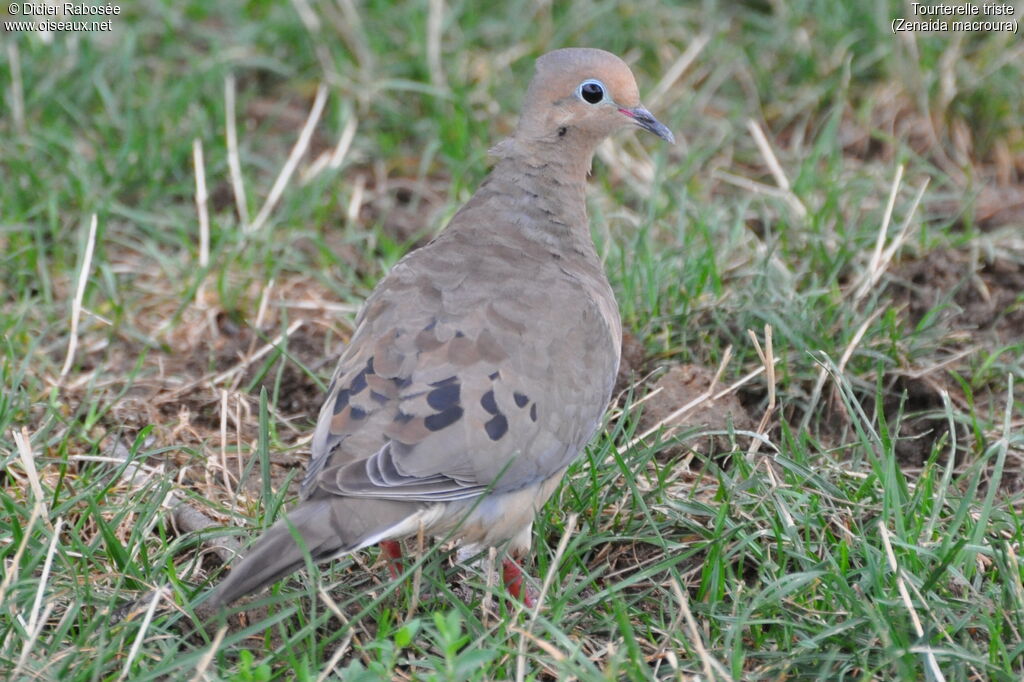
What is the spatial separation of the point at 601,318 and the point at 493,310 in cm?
32

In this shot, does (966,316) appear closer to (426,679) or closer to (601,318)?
(601,318)

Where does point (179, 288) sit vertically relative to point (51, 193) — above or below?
below

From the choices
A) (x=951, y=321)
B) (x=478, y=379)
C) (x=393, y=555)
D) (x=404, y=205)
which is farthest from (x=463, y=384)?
(x=404, y=205)

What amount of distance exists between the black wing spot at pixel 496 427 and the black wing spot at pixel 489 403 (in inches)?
0.6

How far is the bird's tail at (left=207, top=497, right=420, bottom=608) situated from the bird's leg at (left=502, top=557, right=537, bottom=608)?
375 millimetres

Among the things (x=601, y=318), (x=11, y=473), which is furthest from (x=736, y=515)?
(x=11, y=473)

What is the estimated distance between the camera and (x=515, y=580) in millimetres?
3273

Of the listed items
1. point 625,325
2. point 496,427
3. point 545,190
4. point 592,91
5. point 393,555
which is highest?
point 592,91

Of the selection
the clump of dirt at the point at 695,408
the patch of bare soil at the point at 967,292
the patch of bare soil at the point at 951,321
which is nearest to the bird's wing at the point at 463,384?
the clump of dirt at the point at 695,408

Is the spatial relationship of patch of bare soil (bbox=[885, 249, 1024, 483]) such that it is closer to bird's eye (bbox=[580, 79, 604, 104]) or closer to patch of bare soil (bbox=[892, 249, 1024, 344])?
patch of bare soil (bbox=[892, 249, 1024, 344])

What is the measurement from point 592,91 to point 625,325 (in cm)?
76

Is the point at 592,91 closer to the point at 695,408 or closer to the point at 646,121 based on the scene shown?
the point at 646,121

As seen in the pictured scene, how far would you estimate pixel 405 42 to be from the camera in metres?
5.70

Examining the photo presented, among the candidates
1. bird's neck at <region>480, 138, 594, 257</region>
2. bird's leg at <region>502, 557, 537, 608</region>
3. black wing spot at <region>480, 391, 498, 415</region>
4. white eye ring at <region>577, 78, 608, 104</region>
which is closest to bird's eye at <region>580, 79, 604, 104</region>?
white eye ring at <region>577, 78, 608, 104</region>
